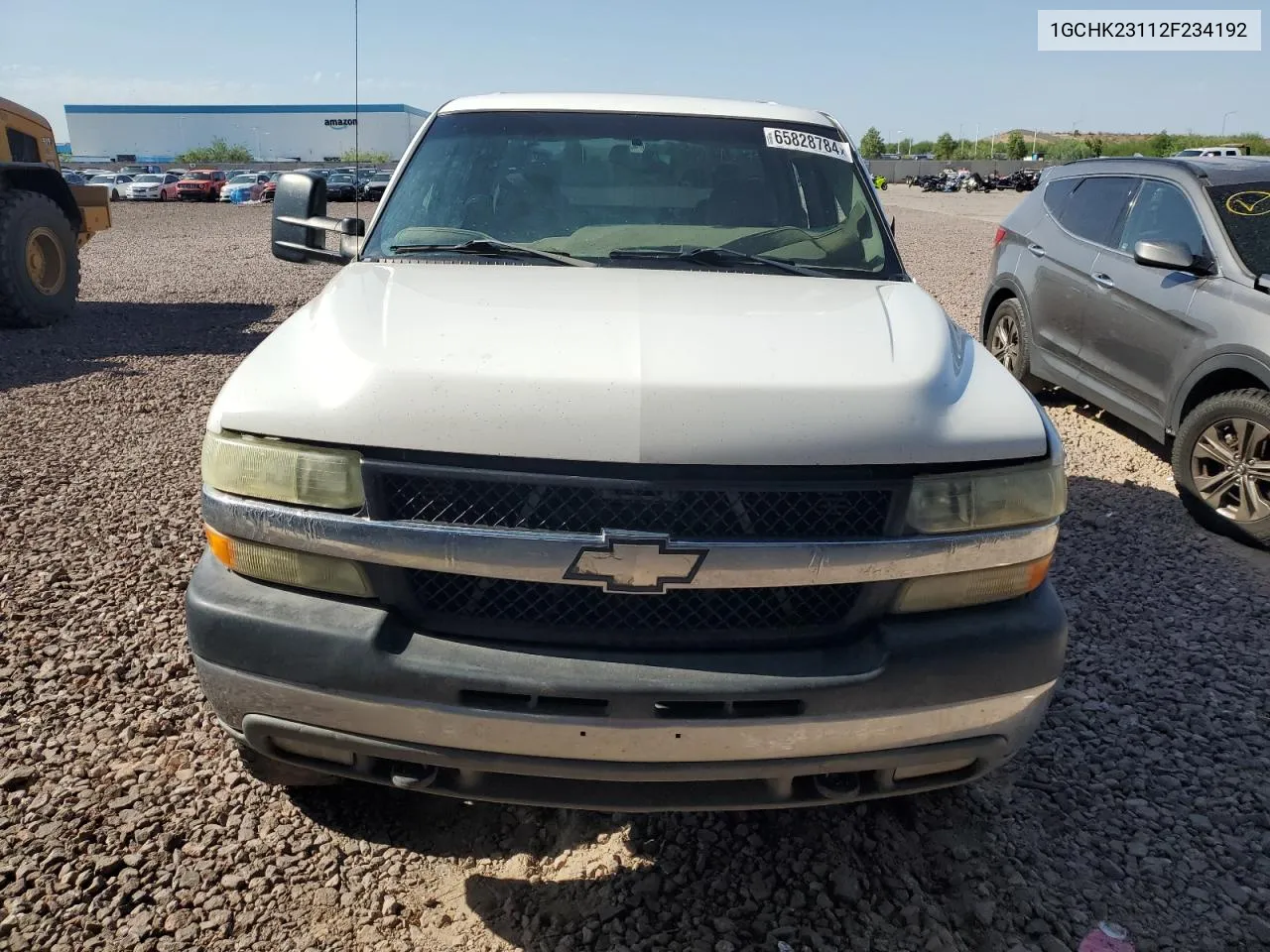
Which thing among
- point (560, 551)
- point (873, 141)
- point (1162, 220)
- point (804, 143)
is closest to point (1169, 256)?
point (1162, 220)

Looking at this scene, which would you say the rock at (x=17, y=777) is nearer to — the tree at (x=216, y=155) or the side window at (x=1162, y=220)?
the side window at (x=1162, y=220)

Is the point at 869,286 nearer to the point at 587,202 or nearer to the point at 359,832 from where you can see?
the point at 587,202

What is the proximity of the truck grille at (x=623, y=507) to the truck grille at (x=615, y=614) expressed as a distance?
13cm

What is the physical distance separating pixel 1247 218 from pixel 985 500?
426 cm

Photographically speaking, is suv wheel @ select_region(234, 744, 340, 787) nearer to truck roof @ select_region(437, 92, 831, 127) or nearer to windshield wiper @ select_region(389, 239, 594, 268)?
windshield wiper @ select_region(389, 239, 594, 268)

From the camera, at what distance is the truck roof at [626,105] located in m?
3.51

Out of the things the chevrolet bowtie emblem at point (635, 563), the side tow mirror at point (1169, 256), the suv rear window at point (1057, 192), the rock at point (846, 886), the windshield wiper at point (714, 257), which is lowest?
the rock at point (846, 886)

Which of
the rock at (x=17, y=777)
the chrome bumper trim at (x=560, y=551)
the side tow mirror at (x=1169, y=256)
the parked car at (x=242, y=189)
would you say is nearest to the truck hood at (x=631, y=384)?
the chrome bumper trim at (x=560, y=551)

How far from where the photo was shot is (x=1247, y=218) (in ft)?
16.9

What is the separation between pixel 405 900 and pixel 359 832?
0.29 m

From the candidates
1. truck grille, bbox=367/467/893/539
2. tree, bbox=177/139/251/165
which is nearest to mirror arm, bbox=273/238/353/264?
truck grille, bbox=367/467/893/539

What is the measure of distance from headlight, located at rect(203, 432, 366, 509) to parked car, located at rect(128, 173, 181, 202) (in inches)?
1859

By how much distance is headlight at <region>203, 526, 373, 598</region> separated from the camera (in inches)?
78.7

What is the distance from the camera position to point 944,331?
2.47 meters
